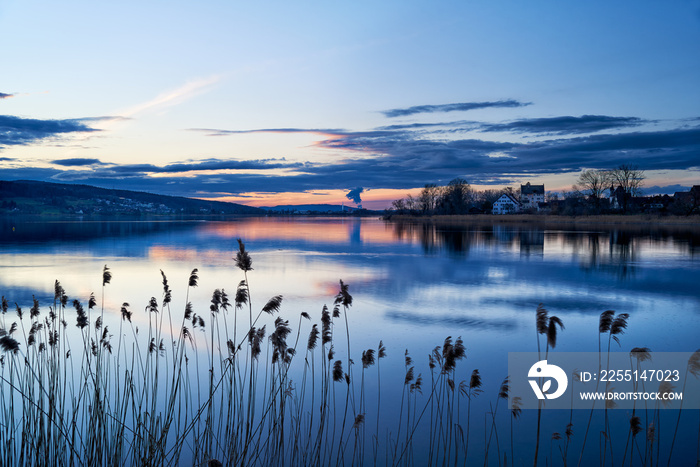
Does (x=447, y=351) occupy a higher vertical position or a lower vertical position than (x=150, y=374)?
higher

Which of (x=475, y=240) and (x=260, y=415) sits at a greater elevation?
(x=260, y=415)

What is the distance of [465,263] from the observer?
24328 mm

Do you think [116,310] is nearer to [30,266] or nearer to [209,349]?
[209,349]

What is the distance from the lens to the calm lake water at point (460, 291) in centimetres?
836

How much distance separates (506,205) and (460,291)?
11885 centimetres

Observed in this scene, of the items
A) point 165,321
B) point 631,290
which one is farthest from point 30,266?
point 631,290

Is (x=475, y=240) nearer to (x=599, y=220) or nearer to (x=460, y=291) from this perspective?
(x=460, y=291)

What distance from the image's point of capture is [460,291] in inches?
634

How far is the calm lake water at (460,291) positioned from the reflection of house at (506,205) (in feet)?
324

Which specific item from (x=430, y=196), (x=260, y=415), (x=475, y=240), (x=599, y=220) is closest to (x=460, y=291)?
(x=260, y=415)

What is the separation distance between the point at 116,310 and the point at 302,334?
5.67 m

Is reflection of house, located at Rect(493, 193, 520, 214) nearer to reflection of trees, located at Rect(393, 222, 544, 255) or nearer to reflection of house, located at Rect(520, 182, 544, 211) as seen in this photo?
reflection of house, located at Rect(520, 182, 544, 211)

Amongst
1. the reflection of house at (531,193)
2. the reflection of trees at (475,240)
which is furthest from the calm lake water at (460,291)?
the reflection of house at (531,193)

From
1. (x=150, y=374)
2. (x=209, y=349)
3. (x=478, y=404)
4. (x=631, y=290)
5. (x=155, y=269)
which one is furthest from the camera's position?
(x=155, y=269)
